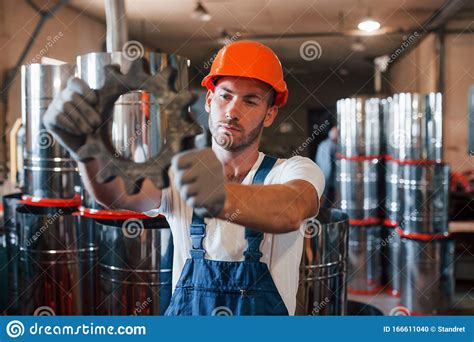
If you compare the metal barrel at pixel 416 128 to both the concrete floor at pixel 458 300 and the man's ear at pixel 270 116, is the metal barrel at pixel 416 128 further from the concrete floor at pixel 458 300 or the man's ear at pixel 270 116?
the man's ear at pixel 270 116

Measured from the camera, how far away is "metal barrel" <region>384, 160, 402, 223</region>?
2.73 meters

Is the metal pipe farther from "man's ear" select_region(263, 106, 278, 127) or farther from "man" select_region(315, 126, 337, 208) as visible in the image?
"man" select_region(315, 126, 337, 208)

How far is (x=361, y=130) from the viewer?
2.81m

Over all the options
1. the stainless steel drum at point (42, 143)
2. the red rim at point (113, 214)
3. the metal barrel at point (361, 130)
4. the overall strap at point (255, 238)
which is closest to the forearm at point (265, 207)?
the overall strap at point (255, 238)

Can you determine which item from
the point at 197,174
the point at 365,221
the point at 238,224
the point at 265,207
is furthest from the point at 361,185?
the point at 197,174

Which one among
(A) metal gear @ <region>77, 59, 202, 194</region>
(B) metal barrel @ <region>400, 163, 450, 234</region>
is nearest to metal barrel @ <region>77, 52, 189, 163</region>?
(A) metal gear @ <region>77, 59, 202, 194</region>

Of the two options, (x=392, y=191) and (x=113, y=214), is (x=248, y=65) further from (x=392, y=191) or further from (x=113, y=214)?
(x=392, y=191)

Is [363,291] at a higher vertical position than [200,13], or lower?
lower

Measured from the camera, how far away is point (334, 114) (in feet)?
6.75

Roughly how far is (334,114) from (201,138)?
686 millimetres

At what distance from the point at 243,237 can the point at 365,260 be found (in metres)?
1.41

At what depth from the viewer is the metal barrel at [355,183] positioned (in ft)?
9.29
